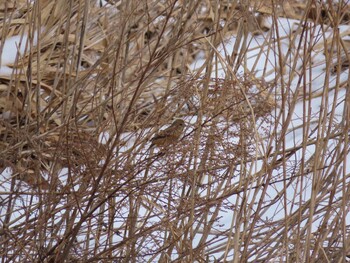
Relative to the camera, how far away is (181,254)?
5.82 feet

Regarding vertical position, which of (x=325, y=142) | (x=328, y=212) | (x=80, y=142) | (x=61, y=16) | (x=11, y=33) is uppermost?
(x=11, y=33)

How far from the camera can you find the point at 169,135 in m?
1.70

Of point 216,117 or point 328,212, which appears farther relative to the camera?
point 216,117

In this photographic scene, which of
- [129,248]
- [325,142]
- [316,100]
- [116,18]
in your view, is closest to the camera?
[325,142]

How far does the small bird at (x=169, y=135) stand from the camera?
1691 millimetres

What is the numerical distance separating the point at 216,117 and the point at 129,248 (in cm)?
42

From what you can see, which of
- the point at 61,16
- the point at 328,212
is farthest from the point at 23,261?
the point at 61,16

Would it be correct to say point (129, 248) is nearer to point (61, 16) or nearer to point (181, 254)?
point (181, 254)

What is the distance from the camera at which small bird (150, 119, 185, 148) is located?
1.69 meters

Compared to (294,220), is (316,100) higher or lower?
higher

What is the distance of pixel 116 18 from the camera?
3242 millimetres

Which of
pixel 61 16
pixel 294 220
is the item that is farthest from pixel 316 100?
pixel 294 220

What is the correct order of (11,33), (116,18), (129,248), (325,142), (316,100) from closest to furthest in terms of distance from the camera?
(325,142), (129,248), (11,33), (116,18), (316,100)

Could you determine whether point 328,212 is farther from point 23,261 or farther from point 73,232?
point 23,261
